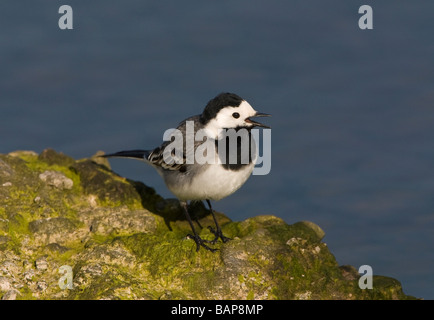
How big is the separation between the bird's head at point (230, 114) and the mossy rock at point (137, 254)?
1557mm

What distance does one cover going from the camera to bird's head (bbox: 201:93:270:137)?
9.44 m

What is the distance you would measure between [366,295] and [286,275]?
1091mm

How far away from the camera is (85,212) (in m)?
10.1

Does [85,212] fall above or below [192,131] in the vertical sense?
below

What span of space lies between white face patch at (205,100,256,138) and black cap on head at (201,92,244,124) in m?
0.05

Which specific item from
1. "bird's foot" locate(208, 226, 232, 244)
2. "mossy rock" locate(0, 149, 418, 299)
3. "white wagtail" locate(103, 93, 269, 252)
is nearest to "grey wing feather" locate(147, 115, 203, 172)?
"white wagtail" locate(103, 93, 269, 252)

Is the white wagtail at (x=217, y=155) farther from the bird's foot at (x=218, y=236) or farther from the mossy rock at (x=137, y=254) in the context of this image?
the mossy rock at (x=137, y=254)

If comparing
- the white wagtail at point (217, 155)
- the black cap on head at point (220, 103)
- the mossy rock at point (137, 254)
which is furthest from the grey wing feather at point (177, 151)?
the mossy rock at point (137, 254)

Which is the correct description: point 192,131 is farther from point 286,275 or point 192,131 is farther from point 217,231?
point 286,275

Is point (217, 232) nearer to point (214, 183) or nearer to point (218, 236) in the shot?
point (218, 236)

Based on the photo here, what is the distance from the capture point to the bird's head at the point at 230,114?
372 inches

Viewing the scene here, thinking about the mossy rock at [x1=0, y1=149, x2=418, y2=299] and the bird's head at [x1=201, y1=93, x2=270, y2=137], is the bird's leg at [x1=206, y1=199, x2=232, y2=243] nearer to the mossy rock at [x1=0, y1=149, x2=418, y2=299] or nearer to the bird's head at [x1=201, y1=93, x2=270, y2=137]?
the mossy rock at [x1=0, y1=149, x2=418, y2=299]

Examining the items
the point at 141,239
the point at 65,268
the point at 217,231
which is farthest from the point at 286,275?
the point at 65,268
